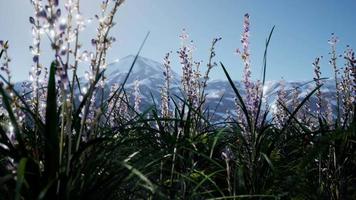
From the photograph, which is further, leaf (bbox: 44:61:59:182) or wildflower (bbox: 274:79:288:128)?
wildflower (bbox: 274:79:288:128)

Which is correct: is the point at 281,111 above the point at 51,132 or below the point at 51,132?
above

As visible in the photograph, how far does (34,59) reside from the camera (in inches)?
99.2

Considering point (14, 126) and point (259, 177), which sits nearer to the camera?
point (14, 126)

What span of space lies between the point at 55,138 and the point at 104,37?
64cm

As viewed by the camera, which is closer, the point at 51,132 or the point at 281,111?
the point at 51,132

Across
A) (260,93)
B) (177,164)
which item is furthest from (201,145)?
(260,93)

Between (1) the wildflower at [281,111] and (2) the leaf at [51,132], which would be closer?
(2) the leaf at [51,132]

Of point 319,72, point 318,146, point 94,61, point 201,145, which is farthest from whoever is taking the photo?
point 319,72

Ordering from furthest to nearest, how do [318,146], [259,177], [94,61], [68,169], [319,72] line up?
[319,72], [259,177], [318,146], [94,61], [68,169]

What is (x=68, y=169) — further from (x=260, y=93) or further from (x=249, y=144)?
(x=260, y=93)

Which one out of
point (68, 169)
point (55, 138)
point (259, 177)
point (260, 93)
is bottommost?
point (259, 177)

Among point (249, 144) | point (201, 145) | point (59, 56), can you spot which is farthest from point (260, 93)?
point (59, 56)

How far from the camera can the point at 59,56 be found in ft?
7.48

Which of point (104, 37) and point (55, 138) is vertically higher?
point (104, 37)
